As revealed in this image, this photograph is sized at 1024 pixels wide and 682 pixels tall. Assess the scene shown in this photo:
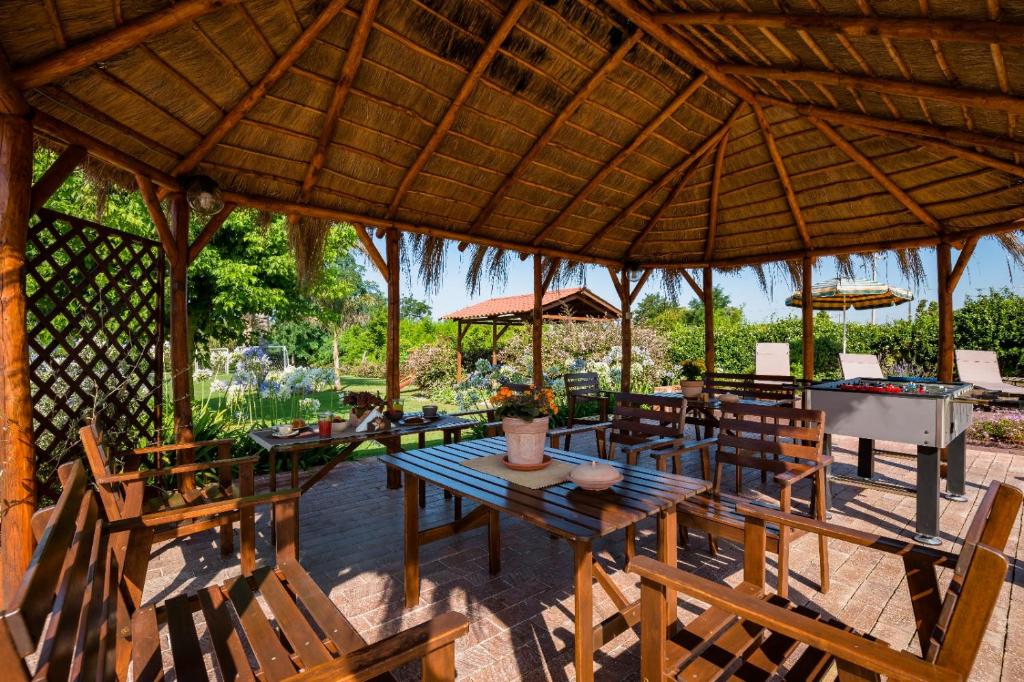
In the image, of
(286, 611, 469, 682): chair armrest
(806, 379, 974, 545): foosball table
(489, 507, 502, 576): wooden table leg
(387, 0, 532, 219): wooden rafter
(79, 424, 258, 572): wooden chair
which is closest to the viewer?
(286, 611, 469, 682): chair armrest

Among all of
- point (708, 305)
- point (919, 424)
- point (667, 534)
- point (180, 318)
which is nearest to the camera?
point (667, 534)

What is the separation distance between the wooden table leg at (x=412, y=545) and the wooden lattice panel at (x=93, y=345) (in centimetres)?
207

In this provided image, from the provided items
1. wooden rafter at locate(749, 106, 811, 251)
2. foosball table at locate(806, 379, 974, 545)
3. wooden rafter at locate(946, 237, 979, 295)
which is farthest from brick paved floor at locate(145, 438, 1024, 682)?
wooden rafter at locate(749, 106, 811, 251)

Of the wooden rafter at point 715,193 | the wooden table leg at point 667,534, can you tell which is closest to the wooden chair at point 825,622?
the wooden table leg at point 667,534

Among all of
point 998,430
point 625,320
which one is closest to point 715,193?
point 625,320

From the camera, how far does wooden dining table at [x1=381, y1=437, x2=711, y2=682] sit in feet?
5.80

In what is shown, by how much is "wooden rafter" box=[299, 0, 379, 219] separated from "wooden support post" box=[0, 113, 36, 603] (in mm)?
1870

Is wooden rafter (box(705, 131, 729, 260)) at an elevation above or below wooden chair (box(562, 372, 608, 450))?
above

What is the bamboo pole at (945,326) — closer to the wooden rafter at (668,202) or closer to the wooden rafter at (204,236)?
the wooden rafter at (668,202)

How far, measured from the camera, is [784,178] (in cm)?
588

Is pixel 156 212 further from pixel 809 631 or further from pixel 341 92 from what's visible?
pixel 809 631

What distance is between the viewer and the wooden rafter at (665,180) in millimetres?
5368

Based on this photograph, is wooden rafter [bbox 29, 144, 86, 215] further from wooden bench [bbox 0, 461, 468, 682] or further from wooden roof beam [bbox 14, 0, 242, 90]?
wooden bench [bbox 0, 461, 468, 682]

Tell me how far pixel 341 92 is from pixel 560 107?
1.95 meters
